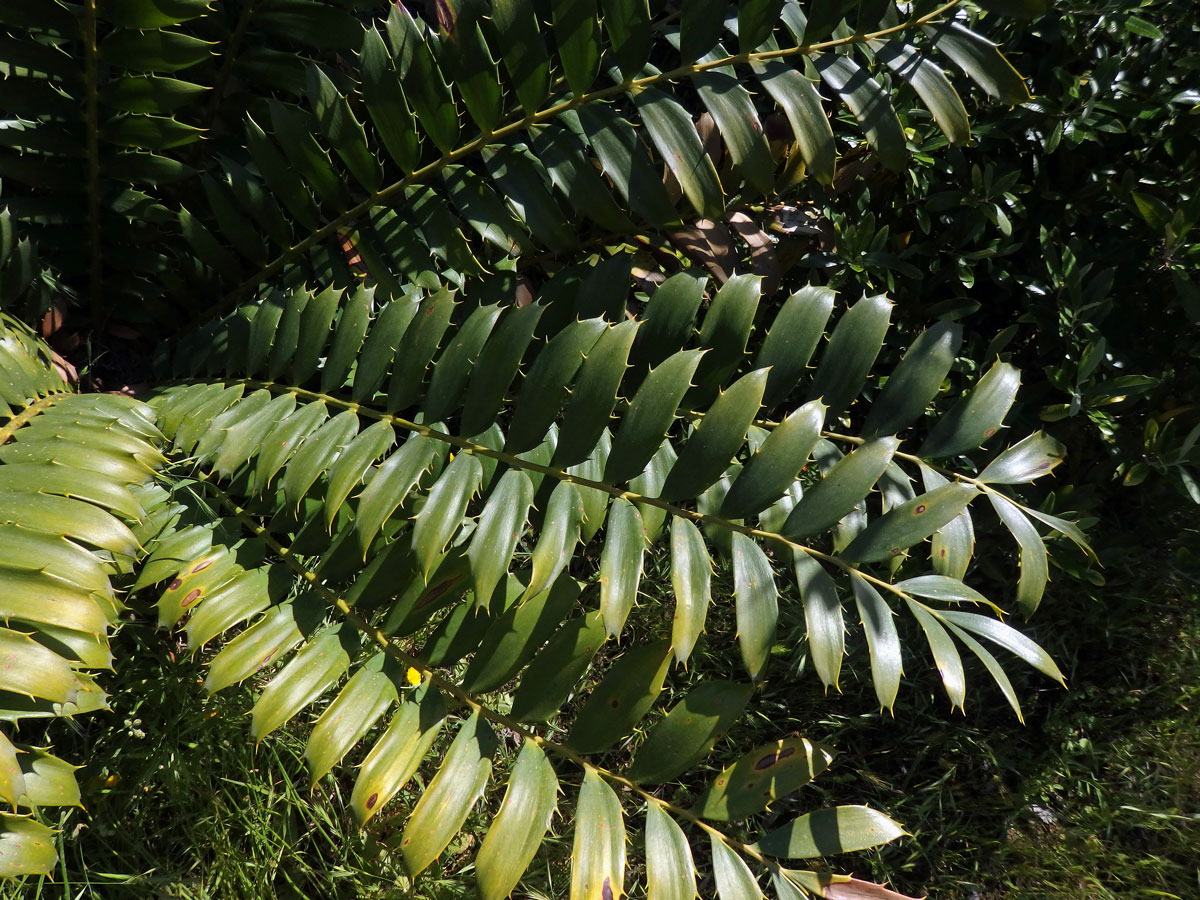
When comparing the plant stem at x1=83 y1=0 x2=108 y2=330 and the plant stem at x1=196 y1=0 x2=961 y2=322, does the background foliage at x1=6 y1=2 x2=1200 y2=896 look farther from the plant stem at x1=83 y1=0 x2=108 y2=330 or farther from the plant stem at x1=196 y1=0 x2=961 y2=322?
the plant stem at x1=196 y1=0 x2=961 y2=322

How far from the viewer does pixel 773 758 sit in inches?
49.3

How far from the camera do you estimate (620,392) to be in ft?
5.08

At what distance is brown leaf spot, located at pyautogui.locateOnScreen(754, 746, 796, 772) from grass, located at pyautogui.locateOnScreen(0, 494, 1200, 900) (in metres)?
0.63

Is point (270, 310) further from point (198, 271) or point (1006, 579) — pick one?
point (1006, 579)

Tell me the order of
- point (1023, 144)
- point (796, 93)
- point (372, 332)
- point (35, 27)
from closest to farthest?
point (796, 93) < point (372, 332) < point (35, 27) < point (1023, 144)

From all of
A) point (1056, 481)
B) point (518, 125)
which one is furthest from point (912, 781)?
point (518, 125)

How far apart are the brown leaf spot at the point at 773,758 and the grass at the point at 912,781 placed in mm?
632

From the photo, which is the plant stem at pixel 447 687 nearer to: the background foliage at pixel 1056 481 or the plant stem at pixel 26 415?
the plant stem at pixel 26 415

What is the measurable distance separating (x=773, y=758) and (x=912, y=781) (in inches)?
32.3

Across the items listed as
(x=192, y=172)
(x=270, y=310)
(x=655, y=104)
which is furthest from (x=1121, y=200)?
(x=192, y=172)

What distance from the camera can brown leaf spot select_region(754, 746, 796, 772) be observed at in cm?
125

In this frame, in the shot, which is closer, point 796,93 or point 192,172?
point 796,93

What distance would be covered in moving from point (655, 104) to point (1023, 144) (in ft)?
2.98

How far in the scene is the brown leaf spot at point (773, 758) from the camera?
4.09 ft
